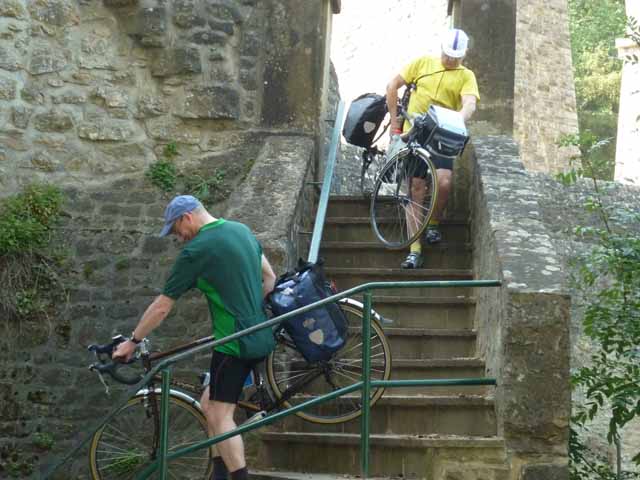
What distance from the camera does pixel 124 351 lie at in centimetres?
546

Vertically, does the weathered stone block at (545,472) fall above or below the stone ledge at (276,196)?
below

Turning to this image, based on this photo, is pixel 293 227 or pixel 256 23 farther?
pixel 256 23

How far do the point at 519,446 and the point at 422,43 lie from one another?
1541cm

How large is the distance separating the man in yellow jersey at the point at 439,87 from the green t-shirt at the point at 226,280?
8.05 ft

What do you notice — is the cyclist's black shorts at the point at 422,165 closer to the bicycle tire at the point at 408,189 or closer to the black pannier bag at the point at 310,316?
the bicycle tire at the point at 408,189

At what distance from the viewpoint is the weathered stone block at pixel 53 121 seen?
8086 mm

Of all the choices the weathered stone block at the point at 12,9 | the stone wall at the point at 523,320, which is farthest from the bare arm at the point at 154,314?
the weathered stone block at the point at 12,9

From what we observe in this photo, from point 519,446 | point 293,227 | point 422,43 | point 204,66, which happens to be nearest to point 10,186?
point 204,66

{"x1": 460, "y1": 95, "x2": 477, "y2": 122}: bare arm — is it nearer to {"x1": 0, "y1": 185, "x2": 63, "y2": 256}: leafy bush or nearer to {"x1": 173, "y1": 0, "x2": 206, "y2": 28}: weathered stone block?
{"x1": 173, "y1": 0, "x2": 206, "y2": 28}: weathered stone block

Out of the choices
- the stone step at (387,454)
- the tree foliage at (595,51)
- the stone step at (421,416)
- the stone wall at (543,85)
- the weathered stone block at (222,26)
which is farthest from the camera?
the tree foliage at (595,51)

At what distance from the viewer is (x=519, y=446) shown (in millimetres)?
5531

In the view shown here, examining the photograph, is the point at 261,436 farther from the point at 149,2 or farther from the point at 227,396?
the point at 149,2

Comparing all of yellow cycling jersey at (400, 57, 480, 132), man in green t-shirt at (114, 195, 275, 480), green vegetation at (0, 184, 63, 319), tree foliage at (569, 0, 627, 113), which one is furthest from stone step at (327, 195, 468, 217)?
tree foliage at (569, 0, 627, 113)

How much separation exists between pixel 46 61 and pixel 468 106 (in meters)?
2.93
